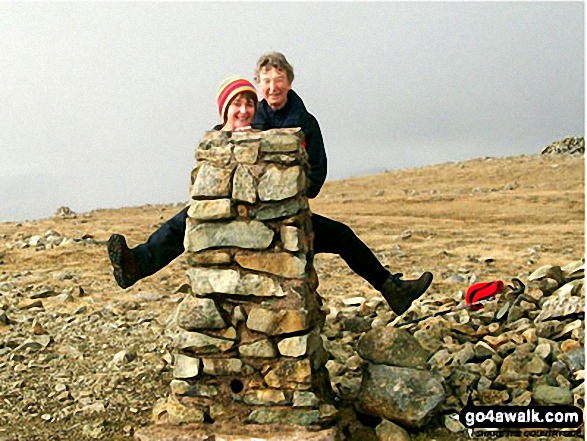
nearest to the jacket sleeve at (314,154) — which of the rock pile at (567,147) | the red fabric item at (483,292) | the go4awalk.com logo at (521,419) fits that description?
the go4awalk.com logo at (521,419)

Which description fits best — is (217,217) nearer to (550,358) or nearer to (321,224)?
(321,224)

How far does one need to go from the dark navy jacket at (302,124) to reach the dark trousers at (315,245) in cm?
31

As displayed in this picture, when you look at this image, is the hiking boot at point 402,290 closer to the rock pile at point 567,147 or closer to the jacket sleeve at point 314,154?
the jacket sleeve at point 314,154

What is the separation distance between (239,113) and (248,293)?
1225 millimetres

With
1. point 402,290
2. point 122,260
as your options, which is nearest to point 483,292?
point 402,290

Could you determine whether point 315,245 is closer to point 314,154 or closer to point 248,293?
point 314,154

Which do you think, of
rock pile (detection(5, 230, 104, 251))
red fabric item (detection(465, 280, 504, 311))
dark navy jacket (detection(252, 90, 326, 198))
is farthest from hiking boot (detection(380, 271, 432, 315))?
rock pile (detection(5, 230, 104, 251))

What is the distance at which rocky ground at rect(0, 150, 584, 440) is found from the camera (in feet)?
17.7

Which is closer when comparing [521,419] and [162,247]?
[521,419]

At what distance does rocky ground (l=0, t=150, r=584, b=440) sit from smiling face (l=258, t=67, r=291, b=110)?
203cm

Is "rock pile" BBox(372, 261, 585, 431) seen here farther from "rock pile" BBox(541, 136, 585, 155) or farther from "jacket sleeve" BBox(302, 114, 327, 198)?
"rock pile" BBox(541, 136, 585, 155)

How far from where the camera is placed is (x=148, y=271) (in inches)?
203

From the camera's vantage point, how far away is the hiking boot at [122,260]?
4.91 m

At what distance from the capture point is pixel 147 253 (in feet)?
16.8
